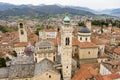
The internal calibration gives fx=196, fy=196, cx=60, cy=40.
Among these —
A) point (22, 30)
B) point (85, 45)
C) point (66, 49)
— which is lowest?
point (85, 45)

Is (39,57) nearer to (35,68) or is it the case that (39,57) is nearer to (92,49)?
(35,68)

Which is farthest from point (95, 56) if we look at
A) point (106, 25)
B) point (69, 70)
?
point (106, 25)

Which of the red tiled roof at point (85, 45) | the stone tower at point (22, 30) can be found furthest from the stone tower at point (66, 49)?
the stone tower at point (22, 30)

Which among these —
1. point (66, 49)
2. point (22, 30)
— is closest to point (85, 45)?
point (66, 49)

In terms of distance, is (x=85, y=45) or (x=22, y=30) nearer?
(x=85, y=45)

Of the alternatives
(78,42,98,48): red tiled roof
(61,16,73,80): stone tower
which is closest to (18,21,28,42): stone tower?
(78,42,98,48): red tiled roof

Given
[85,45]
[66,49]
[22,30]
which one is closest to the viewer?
[66,49]

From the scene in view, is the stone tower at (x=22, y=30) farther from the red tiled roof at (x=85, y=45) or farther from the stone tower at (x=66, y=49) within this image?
the stone tower at (x=66, y=49)

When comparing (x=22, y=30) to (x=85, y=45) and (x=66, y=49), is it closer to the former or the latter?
(x=85, y=45)

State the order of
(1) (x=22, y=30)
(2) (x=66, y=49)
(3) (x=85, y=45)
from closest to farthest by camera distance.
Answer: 1. (2) (x=66, y=49)
2. (3) (x=85, y=45)
3. (1) (x=22, y=30)

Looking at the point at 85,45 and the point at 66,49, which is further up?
the point at 66,49

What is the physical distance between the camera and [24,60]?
43438 mm

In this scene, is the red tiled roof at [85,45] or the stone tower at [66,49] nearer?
the stone tower at [66,49]

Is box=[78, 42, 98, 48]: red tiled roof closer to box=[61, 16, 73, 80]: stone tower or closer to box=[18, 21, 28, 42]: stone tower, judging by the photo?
box=[61, 16, 73, 80]: stone tower
